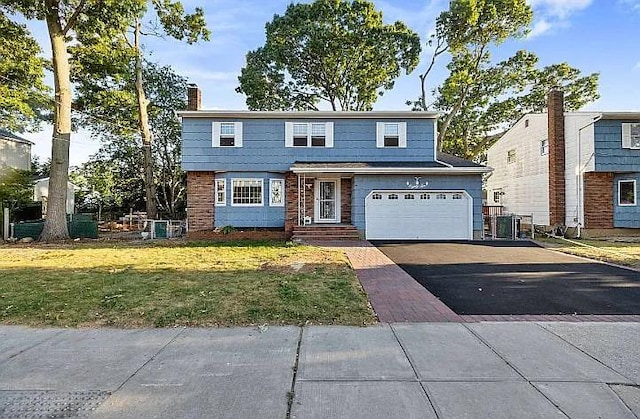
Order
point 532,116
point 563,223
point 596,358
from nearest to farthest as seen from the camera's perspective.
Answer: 1. point 596,358
2. point 563,223
3. point 532,116

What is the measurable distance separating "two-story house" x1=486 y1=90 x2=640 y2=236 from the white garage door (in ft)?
19.7

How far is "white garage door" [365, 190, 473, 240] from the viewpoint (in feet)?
53.5

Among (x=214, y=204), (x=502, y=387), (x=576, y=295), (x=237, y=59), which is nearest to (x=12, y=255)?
(x=214, y=204)

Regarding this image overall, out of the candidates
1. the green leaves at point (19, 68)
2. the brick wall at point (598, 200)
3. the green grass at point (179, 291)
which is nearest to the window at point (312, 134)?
the green grass at point (179, 291)

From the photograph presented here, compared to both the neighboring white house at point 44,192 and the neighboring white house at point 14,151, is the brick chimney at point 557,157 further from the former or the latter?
the neighboring white house at point 14,151

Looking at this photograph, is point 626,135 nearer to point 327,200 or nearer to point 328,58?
point 327,200

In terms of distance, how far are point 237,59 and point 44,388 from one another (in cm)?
2955

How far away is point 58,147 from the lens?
653 inches

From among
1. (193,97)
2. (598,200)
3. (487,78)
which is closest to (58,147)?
(193,97)

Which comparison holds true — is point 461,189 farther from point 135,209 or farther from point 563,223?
point 135,209

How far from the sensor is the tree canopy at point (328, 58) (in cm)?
2638

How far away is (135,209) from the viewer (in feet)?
97.2

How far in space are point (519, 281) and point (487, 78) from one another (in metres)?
25.4

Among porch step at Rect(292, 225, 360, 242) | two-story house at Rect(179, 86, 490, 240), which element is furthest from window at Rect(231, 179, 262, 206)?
porch step at Rect(292, 225, 360, 242)
